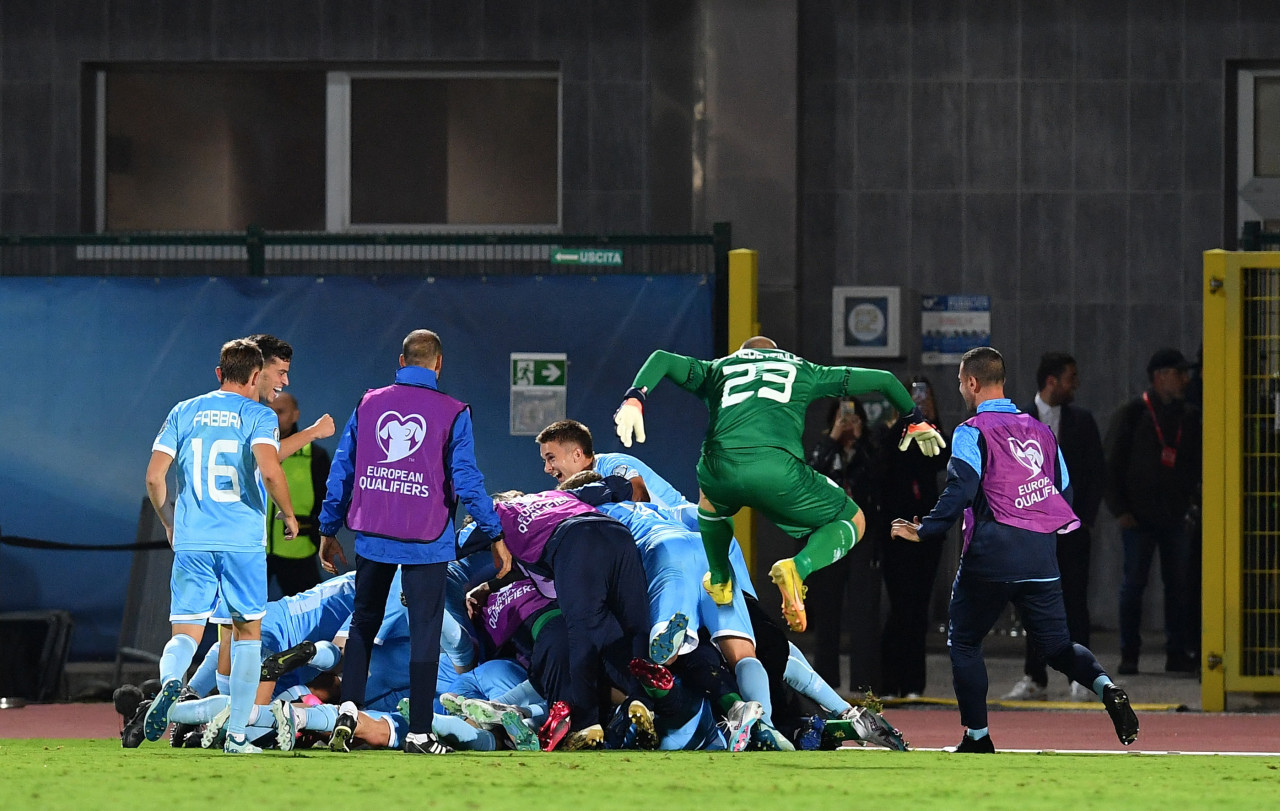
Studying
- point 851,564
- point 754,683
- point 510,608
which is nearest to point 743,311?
point 851,564

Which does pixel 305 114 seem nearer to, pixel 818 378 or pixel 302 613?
pixel 302 613

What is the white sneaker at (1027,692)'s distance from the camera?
11727 millimetres

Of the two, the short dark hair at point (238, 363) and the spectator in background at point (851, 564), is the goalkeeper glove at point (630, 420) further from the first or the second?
the spectator in background at point (851, 564)

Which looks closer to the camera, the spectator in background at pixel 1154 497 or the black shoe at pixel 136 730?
the black shoe at pixel 136 730

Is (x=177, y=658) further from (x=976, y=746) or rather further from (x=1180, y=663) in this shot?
(x=1180, y=663)

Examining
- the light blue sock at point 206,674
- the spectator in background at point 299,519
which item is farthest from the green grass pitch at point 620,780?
the spectator in background at point 299,519

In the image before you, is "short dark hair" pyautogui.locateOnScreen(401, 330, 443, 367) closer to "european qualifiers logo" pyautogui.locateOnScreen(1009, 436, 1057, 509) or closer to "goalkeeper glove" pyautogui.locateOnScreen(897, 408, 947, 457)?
"goalkeeper glove" pyautogui.locateOnScreen(897, 408, 947, 457)

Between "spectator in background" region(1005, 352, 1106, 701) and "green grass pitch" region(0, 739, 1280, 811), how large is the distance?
3.42 metres

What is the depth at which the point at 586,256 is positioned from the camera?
11.7 meters

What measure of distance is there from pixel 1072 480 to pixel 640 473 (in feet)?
10.0

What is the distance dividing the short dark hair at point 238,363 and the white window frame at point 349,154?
21.4 ft

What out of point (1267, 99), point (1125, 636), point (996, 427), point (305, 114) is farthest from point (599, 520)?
point (1267, 99)

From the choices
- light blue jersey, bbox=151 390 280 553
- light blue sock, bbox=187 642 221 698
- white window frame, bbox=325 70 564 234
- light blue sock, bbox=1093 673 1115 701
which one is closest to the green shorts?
light blue sock, bbox=1093 673 1115 701

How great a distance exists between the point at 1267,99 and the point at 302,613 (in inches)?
360
